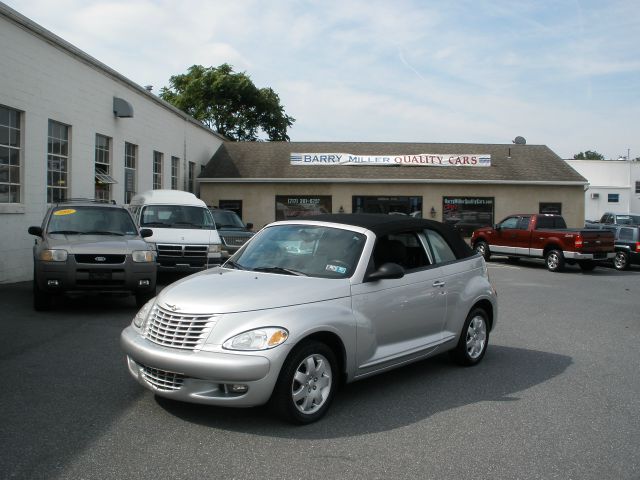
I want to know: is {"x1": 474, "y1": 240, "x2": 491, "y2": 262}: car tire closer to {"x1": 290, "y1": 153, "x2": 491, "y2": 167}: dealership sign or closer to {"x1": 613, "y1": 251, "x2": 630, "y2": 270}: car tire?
{"x1": 613, "y1": 251, "x2": 630, "y2": 270}: car tire

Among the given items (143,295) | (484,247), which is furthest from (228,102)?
(143,295)

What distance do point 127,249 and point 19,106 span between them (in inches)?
258

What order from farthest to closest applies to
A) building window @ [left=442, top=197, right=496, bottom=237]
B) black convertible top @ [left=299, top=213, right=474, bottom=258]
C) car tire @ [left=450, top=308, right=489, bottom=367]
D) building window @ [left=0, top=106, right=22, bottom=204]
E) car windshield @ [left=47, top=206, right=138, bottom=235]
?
1. building window @ [left=442, top=197, right=496, bottom=237]
2. building window @ [left=0, top=106, right=22, bottom=204]
3. car windshield @ [left=47, top=206, right=138, bottom=235]
4. car tire @ [left=450, top=308, right=489, bottom=367]
5. black convertible top @ [left=299, top=213, right=474, bottom=258]

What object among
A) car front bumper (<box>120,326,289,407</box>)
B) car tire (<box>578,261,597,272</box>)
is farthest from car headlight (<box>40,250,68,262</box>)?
car tire (<box>578,261,597,272</box>)

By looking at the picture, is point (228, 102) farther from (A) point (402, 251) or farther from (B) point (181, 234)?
(A) point (402, 251)

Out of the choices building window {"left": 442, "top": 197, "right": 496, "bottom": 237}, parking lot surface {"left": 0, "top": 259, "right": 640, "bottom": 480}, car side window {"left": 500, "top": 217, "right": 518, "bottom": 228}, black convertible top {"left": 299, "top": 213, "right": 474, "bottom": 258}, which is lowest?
parking lot surface {"left": 0, "top": 259, "right": 640, "bottom": 480}

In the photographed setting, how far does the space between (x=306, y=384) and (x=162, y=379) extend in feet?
3.63

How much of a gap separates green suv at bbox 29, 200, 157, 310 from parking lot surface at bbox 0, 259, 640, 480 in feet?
5.60

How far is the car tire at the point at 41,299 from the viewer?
33.5ft

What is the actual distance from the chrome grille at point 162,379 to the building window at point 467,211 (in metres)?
27.7

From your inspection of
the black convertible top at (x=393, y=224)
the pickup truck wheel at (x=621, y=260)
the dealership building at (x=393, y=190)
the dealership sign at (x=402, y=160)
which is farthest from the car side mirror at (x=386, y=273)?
the dealership sign at (x=402, y=160)

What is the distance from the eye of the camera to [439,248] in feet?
23.0

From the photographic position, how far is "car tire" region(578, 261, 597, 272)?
69.5ft

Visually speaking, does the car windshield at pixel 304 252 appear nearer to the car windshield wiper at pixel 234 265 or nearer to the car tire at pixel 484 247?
the car windshield wiper at pixel 234 265
